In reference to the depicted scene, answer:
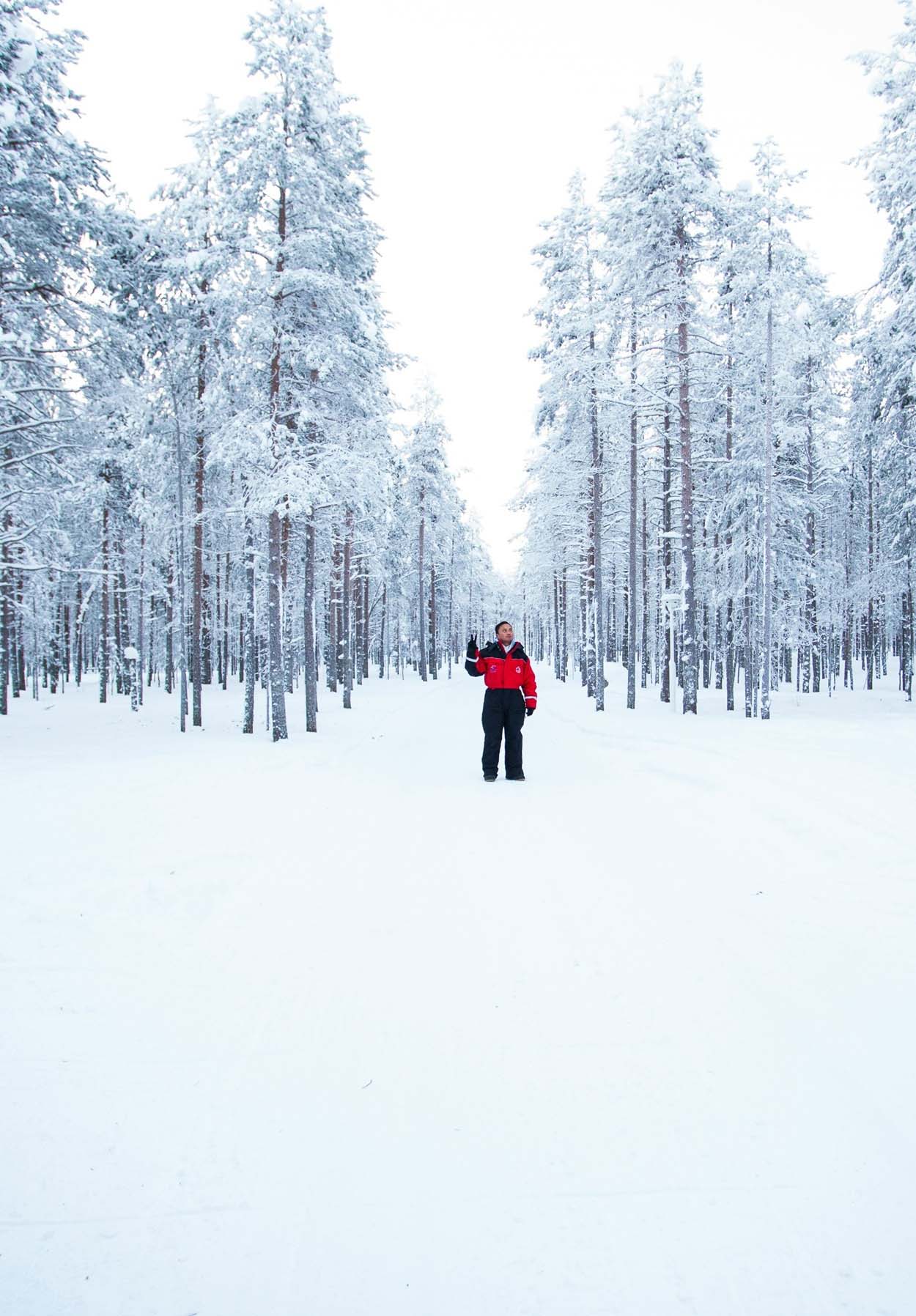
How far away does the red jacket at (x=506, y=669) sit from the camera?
33.7 feet

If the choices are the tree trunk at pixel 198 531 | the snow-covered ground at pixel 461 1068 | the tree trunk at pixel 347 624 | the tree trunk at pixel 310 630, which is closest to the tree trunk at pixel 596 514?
the tree trunk at pixel 347 624

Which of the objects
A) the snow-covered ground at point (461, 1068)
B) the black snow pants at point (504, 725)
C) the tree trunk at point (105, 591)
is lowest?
the snow-covered ground at point (461, 1068)

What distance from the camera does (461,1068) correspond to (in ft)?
10.3

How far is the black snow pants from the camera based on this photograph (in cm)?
1001

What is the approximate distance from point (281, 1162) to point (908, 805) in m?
7.47

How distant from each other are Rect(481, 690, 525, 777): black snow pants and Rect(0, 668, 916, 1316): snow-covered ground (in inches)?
101

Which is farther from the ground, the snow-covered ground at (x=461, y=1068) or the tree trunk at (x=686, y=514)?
the tree trunk at (x=686, y=514)

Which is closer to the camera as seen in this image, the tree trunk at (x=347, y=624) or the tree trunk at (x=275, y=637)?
the tree trunk at (x=275, y=637)

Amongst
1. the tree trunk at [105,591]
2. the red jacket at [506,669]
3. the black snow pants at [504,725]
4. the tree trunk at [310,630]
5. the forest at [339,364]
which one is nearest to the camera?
the black snow pants at [504,725]

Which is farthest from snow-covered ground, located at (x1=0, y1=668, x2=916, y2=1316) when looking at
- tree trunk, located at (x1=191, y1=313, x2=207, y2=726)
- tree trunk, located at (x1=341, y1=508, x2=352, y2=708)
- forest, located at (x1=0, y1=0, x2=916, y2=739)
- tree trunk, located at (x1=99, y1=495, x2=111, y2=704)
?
tree trunk, located at (x1=99, y1=495, x2=111, y2=704)

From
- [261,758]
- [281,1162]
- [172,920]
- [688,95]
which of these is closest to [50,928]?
[172,920]

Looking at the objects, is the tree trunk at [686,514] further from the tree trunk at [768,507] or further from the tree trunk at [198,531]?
the tree trunk at [198,531]

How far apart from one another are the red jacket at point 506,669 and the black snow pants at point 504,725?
143 mm

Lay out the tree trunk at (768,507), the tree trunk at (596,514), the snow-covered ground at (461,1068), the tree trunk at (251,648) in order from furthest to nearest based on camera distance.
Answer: the tree trunk at (596,514) → the tree trunk at (768,507) → the tree trunk at (251,648) → the snow-covered ground at (461,1068)
